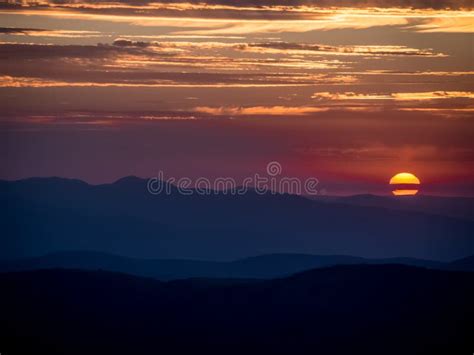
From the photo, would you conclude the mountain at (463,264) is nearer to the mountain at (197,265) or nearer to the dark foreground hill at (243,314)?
the dark foreground hill at (243,314)

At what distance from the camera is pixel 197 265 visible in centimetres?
2898

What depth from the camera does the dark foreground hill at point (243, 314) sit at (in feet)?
76.0

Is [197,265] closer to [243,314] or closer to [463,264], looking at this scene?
[243,314]

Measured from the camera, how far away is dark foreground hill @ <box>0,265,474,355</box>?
912 inches

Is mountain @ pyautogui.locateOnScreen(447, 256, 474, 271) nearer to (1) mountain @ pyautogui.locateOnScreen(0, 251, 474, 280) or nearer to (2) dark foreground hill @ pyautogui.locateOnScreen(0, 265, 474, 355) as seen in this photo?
(2) dark foreground hill @ pyautogui.locateOnScreen(0, 265, 474, 355)

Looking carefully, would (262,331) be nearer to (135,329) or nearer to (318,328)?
(318,328)

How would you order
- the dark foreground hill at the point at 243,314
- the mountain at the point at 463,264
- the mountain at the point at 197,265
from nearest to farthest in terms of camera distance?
the dark foreground hill at the point at 243,314 < the mountain at the point at 463,264 < the mountain at the point at 197,265

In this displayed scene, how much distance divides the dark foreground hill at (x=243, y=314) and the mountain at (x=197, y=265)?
3.57 ft

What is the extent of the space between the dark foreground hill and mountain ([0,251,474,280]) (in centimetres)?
109

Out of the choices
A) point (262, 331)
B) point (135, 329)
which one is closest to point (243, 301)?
point (262, 331)

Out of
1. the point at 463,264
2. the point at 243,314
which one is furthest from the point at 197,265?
the point at 463,264

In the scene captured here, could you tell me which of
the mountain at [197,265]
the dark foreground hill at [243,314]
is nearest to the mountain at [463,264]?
the dark foreground hill at [243,314]

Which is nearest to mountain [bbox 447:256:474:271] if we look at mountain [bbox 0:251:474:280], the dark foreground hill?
the dark foreground hill

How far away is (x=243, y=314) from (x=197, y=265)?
14.7 feet
